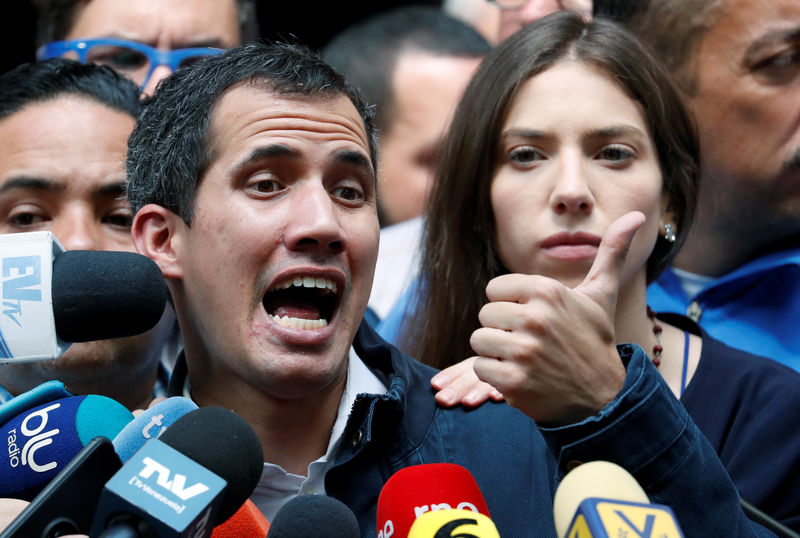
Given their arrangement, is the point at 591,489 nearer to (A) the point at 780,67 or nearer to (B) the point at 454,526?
(B) the point at 454,526

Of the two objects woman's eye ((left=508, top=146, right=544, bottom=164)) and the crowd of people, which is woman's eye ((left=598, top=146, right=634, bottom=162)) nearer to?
the crowd of people

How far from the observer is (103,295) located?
5.60ft

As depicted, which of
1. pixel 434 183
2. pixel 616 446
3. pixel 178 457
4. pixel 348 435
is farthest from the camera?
pixel 434 183

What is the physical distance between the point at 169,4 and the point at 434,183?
1271mm

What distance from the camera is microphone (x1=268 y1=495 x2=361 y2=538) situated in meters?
1.46

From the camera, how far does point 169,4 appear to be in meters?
3.69

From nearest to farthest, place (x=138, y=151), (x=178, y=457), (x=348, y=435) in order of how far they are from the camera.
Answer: (x=178, y=457)
(x=348, y=435)
(x=138, y=151)

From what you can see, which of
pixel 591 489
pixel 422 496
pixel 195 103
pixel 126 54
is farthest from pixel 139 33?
pixel 591 489

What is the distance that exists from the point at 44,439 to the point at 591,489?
3.00 ft

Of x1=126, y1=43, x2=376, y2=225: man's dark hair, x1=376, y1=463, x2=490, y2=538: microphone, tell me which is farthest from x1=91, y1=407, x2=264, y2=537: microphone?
x1=126, y1=43, x2=376, y2=225: man's dark hair

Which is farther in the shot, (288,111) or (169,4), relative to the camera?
(169,4)

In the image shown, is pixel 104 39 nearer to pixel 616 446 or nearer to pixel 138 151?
pixel 138 151

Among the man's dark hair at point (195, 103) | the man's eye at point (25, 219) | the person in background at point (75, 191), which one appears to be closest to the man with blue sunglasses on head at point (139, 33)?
the person in background at point (75, 191)

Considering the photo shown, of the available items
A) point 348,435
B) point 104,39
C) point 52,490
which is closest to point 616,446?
point 348,435
